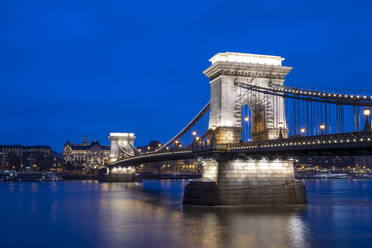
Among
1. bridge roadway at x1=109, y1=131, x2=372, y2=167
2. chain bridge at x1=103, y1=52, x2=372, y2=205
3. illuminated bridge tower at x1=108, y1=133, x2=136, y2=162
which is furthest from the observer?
illuminated bridge tower at x1=108, y1=133, x2=136, y2=162

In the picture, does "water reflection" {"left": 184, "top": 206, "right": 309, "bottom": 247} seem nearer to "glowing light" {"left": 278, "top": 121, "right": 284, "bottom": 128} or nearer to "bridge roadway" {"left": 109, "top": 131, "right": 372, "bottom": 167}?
"bridge roadway" {"left": 109, "top": 131, "right": 372, "bottom": 167}

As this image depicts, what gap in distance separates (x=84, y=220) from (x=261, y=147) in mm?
16014

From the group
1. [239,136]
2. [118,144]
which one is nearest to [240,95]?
[239,136]

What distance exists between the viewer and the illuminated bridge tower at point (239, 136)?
1681 inches

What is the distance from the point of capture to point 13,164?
19525 cm

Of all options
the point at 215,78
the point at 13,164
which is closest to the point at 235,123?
the point at 215,78

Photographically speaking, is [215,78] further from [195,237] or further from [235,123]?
[195,237]

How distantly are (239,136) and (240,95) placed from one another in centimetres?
423

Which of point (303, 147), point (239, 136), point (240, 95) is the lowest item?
point (303, 147)

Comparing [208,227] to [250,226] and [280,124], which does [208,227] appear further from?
[280,124]

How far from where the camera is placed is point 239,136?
151 ft

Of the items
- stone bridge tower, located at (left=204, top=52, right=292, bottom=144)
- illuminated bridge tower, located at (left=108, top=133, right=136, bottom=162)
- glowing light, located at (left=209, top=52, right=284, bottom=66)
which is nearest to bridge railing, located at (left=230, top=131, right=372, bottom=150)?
stone bridge tower, located at (left=204, top=52, right=292, bottom=144)

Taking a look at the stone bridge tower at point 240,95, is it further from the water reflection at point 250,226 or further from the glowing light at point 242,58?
the water reflection at point 250,226

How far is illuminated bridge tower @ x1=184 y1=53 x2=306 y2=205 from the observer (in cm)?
4269
